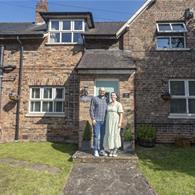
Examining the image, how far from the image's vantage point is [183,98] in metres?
12.9

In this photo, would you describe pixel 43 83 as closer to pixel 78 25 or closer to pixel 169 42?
pixel 78 25

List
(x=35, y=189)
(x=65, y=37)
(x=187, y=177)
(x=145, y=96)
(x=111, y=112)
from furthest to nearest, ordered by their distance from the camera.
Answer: (x=65, y=37), (x=145, y=96), (x=111, y=112), (x=187, y=177), (x=35, y=189)

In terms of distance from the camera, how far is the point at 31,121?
43.5 ft

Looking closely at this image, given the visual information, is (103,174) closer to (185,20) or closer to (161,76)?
(161,76)

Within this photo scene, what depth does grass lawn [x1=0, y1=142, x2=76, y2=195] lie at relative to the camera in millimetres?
6229

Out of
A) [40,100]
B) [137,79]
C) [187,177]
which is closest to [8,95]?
[40,100]

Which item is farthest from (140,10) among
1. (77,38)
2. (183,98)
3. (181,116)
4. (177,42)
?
(181,116)

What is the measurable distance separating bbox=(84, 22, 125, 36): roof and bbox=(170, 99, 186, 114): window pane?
4496 mm

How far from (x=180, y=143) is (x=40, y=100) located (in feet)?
22.6

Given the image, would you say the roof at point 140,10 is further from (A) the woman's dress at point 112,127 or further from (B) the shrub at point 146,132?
(A) the woman's dress at point 112,127

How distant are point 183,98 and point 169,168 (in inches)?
206

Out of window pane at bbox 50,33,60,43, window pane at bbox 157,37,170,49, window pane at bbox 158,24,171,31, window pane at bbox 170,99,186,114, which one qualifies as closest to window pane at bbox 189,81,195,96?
window pane at bbox 170,99,186,114

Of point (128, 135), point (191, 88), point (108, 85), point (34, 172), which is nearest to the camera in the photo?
point (34, 172)

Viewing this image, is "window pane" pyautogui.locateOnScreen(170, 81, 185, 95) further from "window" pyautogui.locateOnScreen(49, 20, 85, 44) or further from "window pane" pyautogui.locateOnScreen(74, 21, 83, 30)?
"window pane" pyautogui.locateOnScreen(74, 21, 83, 30)
